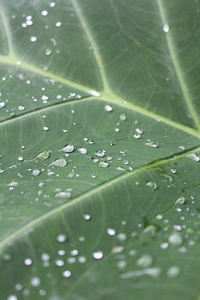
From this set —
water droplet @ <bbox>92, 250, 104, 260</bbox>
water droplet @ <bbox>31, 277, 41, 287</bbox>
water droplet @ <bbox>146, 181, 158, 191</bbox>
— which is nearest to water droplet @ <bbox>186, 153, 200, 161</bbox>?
water droplet @ <bbox>146, 181, 158, 191</bbox>

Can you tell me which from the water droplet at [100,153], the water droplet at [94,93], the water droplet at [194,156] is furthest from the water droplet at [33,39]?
the water droplet at [194,156]

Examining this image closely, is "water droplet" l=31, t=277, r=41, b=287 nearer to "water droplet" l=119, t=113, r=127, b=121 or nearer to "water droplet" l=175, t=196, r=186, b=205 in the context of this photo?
"water droplet" l=175, t=196, r=186, b=205

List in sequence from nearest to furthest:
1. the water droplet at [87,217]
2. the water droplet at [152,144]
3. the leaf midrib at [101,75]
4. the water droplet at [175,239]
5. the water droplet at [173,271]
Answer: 1. the water droplet at [173,271]
2. the water droplet at [175,239]
3. the water droplet at [87,217]
4. the water droplet at [152,144]
5. the leaf midrib at [101,75]

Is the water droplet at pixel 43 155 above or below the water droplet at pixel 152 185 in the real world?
above

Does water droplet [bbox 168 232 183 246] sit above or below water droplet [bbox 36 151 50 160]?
below

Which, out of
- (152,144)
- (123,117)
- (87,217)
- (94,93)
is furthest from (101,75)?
(87,217)

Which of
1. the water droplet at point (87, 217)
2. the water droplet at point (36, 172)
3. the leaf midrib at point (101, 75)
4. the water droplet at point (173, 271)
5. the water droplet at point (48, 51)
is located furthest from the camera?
the water droplet at point (48, 51)

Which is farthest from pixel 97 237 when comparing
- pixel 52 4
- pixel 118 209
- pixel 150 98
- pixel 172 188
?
pixel 52 4

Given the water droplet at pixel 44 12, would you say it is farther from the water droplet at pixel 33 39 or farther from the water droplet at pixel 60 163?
the water droplet at pixel 60 163

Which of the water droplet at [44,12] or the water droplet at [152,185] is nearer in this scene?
the water droplet at [152,185]
